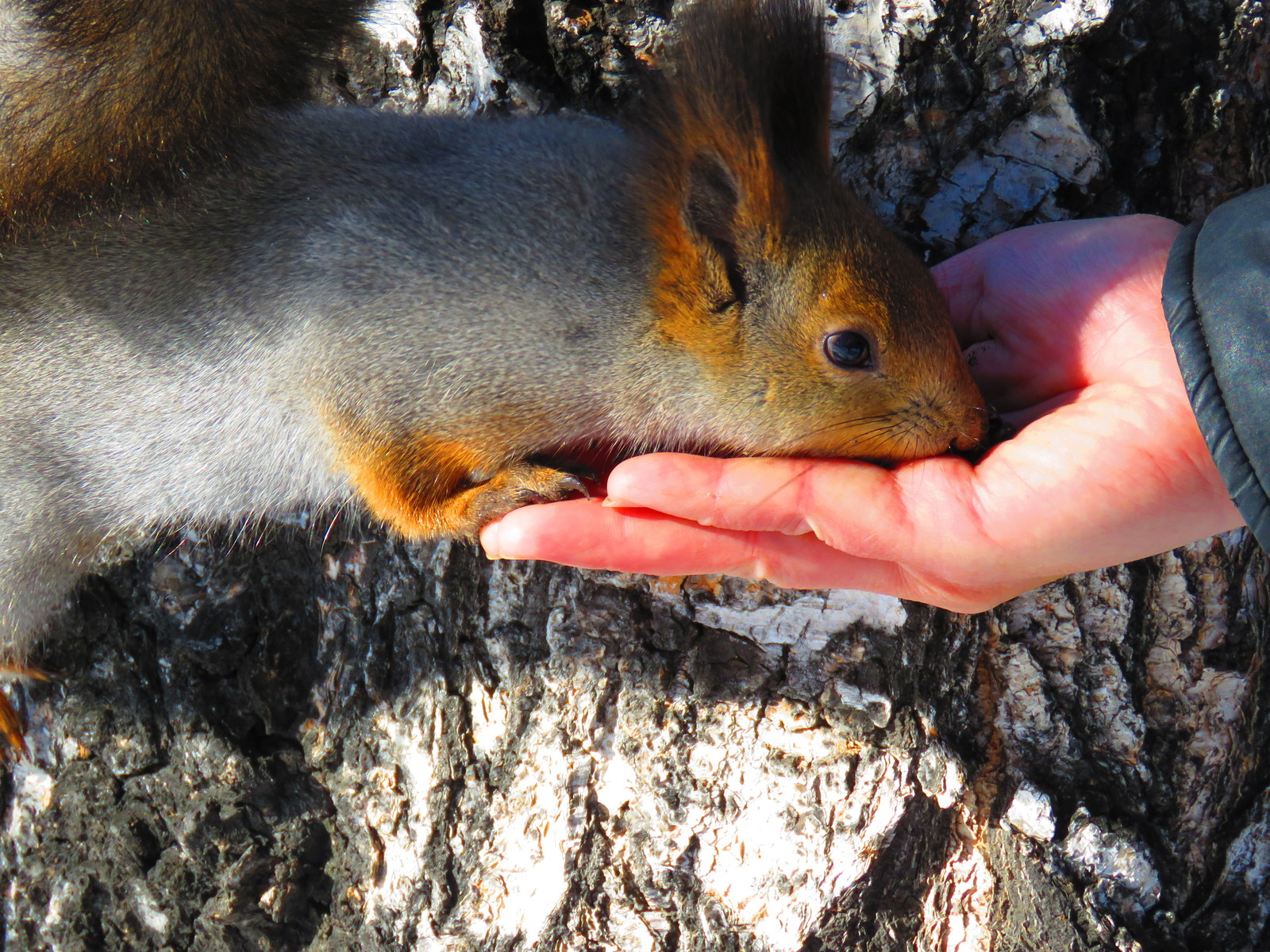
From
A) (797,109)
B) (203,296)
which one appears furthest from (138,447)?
(797,109)

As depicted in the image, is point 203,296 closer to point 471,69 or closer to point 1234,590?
point 471,69

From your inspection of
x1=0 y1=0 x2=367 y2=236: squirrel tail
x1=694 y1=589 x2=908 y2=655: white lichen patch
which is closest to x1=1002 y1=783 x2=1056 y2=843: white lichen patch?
x1=694 y1=589 x2=908 y2=655: white lichen patch

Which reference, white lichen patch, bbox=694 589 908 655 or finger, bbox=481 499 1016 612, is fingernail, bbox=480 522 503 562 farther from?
white lichen patch, bbox=694 589 908 655

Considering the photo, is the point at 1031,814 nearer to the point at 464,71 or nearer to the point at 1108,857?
the point at 1108,857

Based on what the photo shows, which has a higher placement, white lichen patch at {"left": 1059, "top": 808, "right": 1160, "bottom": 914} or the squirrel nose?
the squirrel nose

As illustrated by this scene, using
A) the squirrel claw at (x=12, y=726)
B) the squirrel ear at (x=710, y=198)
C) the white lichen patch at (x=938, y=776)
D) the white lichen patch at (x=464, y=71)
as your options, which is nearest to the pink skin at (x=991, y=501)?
the white lichen patch at (x=938, y=776)

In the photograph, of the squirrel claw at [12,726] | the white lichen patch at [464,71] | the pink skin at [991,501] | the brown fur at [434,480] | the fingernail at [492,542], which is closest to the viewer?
the pink skin at [991,501]

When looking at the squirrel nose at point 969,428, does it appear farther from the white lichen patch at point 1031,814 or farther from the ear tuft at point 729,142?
the white lichen patch at point 1031,814
